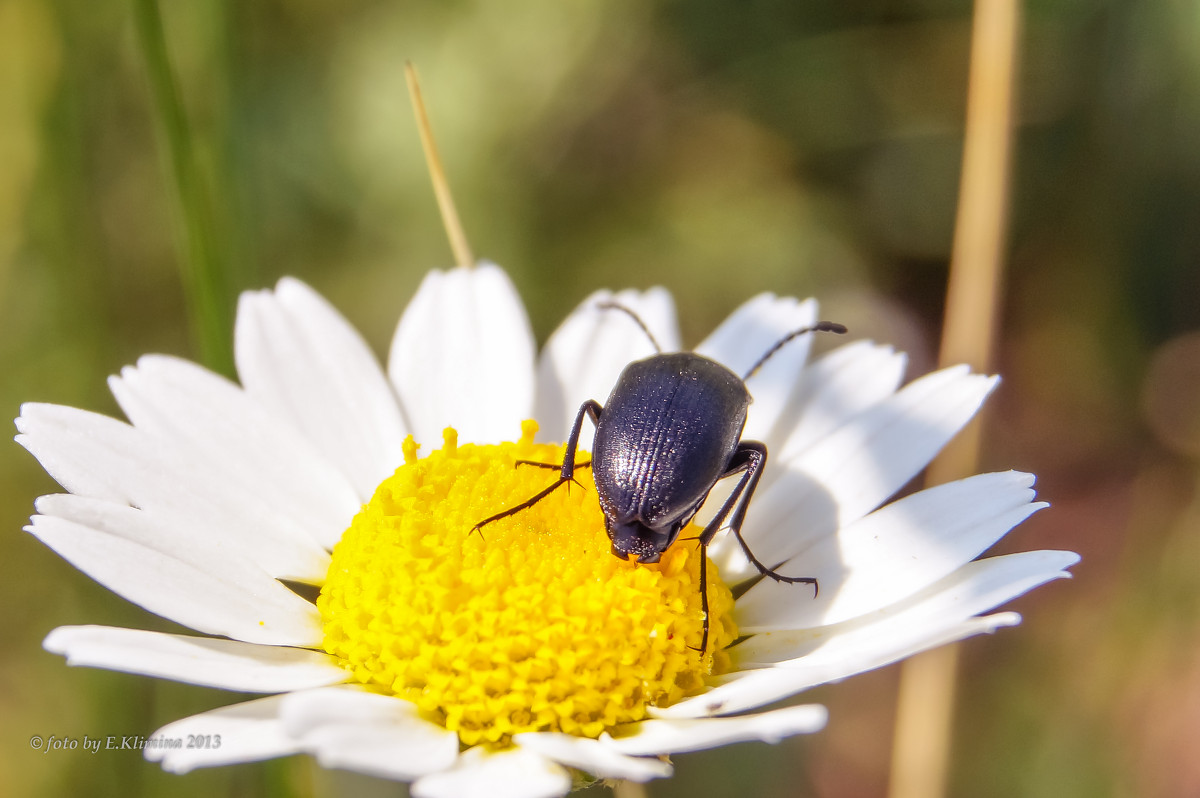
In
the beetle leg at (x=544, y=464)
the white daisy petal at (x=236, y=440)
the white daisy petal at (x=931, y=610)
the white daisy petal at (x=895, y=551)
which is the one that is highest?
the white daisy petal at (x=236, y=440)

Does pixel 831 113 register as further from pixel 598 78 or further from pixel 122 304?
pixel 122 304

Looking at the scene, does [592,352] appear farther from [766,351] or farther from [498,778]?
[498,778]

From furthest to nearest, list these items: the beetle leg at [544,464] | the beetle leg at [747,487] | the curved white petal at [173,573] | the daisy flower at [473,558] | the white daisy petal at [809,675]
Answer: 1. the beetle leg at [544,464]
2. the beetle leg at [747,487]
3. the curved white petal at [173,573]
4. the daisy flower at [473,558]
5. the white daisy petal at [809,675]

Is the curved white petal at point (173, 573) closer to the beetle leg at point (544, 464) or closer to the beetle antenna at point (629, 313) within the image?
the beetle leg at point (544, 464)

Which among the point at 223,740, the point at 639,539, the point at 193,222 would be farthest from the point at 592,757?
the point at 193,222

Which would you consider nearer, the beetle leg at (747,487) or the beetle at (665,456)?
the beetle at (665,456)

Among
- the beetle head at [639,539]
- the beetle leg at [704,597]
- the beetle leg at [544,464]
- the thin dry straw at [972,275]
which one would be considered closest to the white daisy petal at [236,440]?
the beetle leg at [544,464]

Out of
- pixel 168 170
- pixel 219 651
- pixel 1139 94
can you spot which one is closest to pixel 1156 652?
pixel 1139 94

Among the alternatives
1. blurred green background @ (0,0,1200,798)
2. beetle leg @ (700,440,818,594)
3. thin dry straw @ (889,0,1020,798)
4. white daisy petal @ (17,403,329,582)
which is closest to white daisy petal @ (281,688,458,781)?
white daisy petal @ (17,403,329,582)
